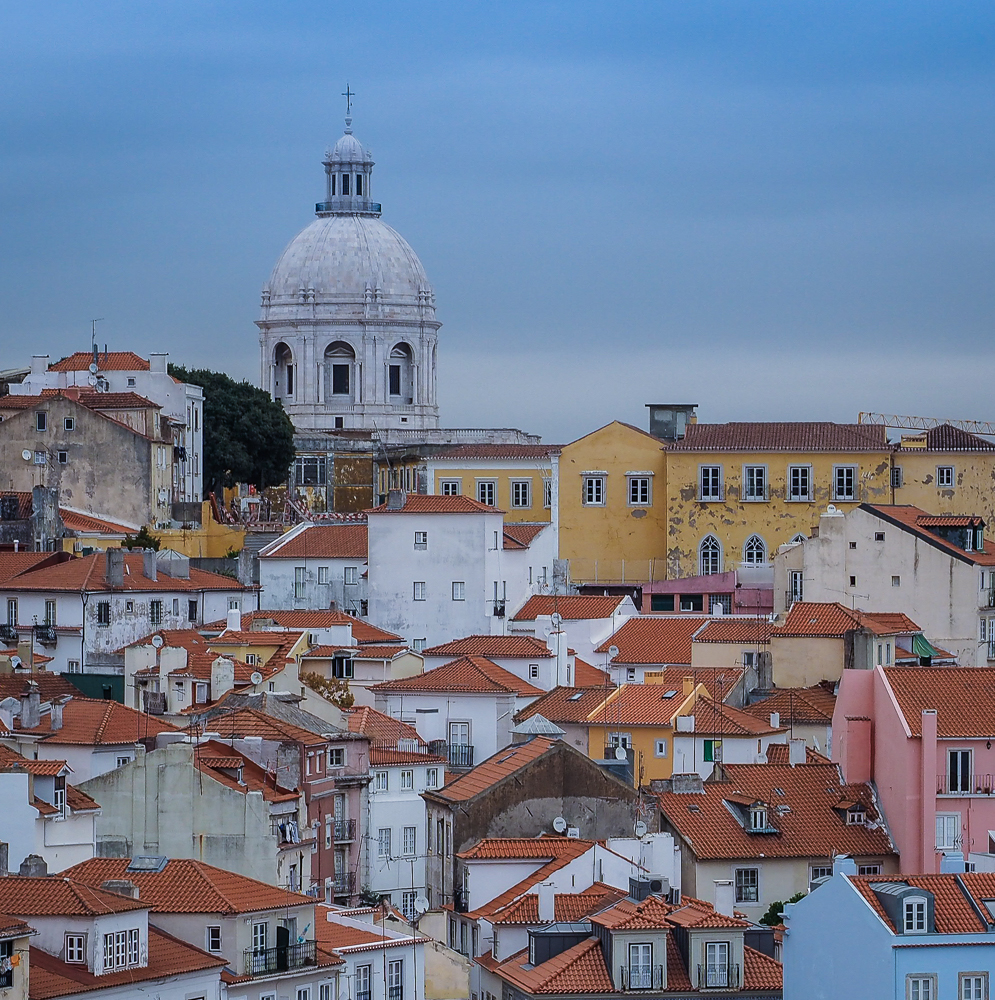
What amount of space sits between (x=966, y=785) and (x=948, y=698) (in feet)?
6.92

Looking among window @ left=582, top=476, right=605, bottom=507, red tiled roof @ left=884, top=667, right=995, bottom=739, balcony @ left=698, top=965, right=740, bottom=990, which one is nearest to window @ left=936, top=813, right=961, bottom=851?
red tiled roof @ left=884, top=667, right=995, bottom=739

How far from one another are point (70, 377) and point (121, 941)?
63.6 m

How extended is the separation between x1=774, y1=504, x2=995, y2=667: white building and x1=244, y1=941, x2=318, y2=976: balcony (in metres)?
36.3

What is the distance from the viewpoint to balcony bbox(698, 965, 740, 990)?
1770 inches

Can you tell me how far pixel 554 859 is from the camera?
52062 mm

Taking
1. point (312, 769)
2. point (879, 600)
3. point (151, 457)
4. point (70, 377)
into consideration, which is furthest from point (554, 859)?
point (70, 377)

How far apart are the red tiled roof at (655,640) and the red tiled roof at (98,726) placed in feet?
71.9

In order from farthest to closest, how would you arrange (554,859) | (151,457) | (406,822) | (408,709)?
1. (151,457)
2. (408,709)
3. (406,822)
4. (554,859)

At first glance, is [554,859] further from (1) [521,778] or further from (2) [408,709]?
(2) [408,709]

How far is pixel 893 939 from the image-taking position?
137 feet

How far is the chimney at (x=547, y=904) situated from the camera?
4841cm

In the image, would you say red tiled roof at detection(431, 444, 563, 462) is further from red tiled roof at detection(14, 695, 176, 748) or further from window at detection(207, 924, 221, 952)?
window at detection(207, 924, 221, 952)

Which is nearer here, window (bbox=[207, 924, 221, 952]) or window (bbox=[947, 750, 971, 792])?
window (bbox=[207, 924, 221, 952])

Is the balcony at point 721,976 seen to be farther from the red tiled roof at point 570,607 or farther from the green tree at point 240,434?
the green tree at point 240,434
